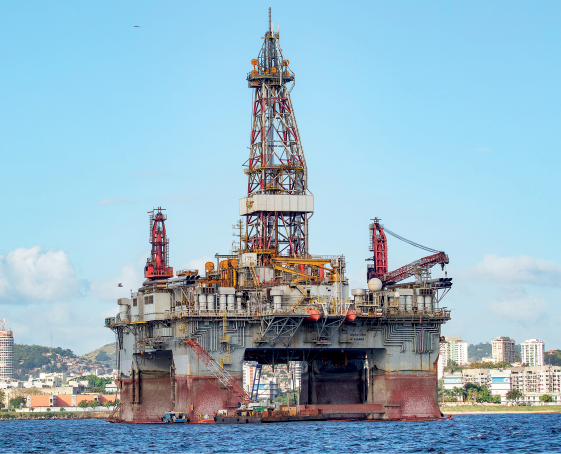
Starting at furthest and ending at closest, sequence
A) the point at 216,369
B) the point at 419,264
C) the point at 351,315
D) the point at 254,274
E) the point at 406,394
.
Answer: the point at 419,264, the point at 254,274, the point at 406,394, the point at 216,369, the point at 351,315

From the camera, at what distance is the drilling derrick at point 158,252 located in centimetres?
Result: 10494

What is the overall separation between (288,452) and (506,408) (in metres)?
134

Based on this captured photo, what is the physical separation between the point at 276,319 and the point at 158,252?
21.6m

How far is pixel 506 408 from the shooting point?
19450cm

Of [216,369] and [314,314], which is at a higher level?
[314,314]

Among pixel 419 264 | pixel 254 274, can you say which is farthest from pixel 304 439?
pixel 419 264

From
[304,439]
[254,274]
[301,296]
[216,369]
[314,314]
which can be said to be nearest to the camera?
[304,439]

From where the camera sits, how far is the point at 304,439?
76125 millimetres

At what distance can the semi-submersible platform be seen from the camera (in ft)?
295

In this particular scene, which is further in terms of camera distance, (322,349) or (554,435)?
(322,349)

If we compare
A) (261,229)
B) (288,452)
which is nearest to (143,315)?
(261,229)

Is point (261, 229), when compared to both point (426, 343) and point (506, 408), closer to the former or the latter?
point (426, 343)

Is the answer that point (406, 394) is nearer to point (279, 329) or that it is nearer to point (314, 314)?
point (314, 314)

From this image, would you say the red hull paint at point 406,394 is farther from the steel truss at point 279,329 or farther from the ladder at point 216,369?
the ladder at point 216,369
